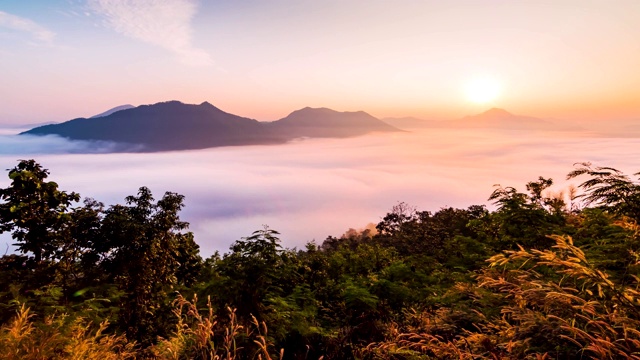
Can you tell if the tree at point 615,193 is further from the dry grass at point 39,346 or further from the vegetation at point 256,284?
the dry grass at point 39,346

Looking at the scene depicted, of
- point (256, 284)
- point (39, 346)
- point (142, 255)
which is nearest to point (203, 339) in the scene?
point (39, 346)

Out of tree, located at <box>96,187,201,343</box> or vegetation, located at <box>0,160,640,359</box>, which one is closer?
vegetation, located at <box>0,160,640,359</box>

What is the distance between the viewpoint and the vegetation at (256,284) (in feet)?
15.5

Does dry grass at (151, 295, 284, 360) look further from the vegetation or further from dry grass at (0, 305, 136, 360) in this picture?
dry grass at (0, 305, 136, 360)

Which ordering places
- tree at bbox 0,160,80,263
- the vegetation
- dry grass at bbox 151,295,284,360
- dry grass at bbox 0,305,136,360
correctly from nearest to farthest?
dry grass at bbox 151,295,284,360, dry grass at bbox 0,305,136,360, the vegetation, tree at bbox 0,160,80,263

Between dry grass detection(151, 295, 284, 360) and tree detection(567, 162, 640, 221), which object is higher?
tree detection(567, 162, 640, 221)

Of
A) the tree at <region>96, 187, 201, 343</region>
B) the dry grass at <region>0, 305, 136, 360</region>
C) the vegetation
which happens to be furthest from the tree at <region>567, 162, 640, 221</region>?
the tree at <region>96, 187, 201, 343</region>

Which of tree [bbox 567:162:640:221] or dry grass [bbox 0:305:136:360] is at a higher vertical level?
tree [bbox 567:162:640:221]

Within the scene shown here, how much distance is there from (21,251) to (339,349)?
11.5 meters

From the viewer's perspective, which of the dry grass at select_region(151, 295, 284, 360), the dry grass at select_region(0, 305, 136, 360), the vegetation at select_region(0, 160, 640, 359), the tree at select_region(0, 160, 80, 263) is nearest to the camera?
the dry grass at select_region(151, 295, 284, 360)

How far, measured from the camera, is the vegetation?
471cm

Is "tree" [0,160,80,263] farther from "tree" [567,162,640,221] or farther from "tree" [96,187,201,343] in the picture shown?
"tree" [567,162,640,221]

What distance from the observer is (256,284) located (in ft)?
26.0

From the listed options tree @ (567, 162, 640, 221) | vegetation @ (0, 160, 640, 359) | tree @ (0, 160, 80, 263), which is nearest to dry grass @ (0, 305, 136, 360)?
vegetation @ (0, 160, 640, 359)
